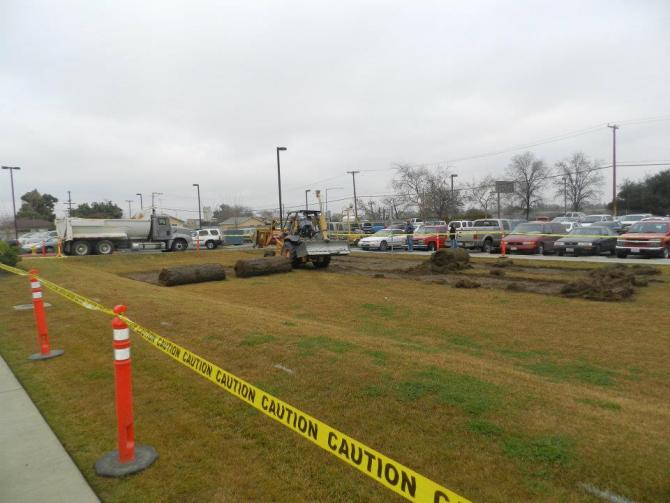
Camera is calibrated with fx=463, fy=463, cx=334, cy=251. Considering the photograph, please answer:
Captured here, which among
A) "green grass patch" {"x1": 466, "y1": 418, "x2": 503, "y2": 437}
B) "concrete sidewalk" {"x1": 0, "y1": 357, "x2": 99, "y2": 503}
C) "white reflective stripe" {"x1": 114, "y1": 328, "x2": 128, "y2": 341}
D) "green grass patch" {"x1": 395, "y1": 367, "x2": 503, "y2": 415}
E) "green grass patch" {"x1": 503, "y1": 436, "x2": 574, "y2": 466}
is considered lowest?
"concrete sidewalk" {"x1": 0, "y1": 357, "x2": 99, "y2": 503}

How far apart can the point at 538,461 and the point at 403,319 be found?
5836 mm

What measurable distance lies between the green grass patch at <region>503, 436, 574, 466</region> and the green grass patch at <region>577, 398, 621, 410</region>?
3.18 feet

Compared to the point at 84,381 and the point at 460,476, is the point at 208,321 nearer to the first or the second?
the point at 84,381

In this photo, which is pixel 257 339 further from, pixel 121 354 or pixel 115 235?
pixel 115 235

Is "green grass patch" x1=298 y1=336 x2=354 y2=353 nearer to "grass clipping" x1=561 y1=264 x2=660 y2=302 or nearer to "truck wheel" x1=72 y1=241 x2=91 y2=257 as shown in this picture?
"grass clipping" x1=561 y1=264 x2=660 y2=302

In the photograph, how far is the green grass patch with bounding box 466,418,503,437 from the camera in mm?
3752

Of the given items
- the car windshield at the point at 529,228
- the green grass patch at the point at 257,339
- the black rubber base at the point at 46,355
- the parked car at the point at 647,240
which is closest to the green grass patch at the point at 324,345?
the green grass patch at the point at 257,339

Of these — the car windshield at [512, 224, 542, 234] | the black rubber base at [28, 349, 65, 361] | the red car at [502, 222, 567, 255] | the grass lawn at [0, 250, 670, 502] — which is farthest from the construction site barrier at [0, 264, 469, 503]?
the car windshield at [512, 224, 542, 234]

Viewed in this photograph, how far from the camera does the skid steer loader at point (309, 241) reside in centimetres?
1859

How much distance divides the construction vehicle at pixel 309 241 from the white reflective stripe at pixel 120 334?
1488cm

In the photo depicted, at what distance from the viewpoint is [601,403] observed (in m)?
4.40

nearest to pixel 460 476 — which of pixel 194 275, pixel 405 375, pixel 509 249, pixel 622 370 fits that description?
pixel 405 375

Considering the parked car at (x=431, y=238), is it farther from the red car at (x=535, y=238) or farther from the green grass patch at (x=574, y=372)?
the green grass patch at (x=574, y=372)

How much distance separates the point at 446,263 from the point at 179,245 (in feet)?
79.5
